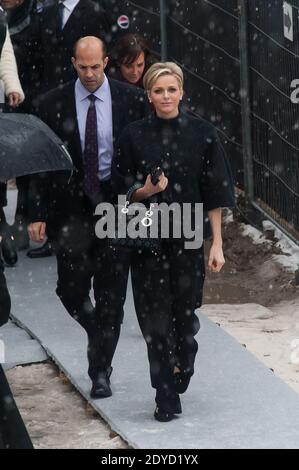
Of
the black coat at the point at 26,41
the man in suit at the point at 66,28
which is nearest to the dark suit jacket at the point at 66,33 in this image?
the man in suit at the point at 66,28

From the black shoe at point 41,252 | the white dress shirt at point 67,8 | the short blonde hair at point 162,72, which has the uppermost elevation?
the white dress shirt at point 67,8

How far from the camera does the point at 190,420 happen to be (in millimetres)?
7137

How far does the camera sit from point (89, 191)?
292 inches

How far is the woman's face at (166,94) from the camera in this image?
271 inches

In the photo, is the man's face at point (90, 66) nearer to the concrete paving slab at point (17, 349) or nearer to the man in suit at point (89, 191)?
the man in suit at point (89, 191)

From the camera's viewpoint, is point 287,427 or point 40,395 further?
point 40,395

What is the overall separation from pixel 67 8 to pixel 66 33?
179mm

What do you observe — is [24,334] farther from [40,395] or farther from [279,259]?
[279,259]

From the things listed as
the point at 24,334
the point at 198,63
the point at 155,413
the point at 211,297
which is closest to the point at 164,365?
the point at 155,413

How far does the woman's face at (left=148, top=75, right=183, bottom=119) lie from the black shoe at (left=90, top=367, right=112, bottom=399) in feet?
5.04

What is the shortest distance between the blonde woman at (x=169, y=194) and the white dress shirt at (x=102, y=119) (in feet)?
0.89

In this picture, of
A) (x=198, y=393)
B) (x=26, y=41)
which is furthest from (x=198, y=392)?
(x=26, y=41)

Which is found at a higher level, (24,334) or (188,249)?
(188,249)

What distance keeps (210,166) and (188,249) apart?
44cm
